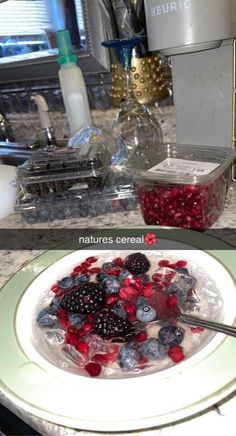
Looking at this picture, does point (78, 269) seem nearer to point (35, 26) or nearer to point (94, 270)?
point (94, 270)

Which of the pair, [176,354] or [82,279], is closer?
[176,354]

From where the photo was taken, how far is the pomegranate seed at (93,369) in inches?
15.4

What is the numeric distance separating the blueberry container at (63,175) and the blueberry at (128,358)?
39 cm

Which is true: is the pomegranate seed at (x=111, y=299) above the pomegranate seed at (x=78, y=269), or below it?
below

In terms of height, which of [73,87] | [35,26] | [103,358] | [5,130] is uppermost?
[35,26]

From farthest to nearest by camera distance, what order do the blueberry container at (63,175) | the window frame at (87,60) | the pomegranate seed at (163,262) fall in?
the window frame at (87,60), the blueberry container at (63,175), the pomegranate seed at (163,262)

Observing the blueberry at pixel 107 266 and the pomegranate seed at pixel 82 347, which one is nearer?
the pomegranate seed at pixel 82 347

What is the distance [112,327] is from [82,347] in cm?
4

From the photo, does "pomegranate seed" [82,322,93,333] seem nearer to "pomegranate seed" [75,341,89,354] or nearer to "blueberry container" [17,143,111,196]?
"pomegranate seed" [75,341,89,354]

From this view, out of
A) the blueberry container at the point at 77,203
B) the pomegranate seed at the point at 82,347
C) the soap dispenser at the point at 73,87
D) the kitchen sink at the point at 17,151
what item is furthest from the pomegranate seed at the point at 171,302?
the kitchen sink at the point at 17,151

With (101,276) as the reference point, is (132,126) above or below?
above

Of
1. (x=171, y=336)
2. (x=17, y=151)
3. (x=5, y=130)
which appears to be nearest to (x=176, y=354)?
(x=171, y=336)

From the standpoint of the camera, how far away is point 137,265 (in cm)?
52

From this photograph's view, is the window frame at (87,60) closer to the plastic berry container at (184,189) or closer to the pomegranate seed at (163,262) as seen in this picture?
the plastic berry container at (184,189)
